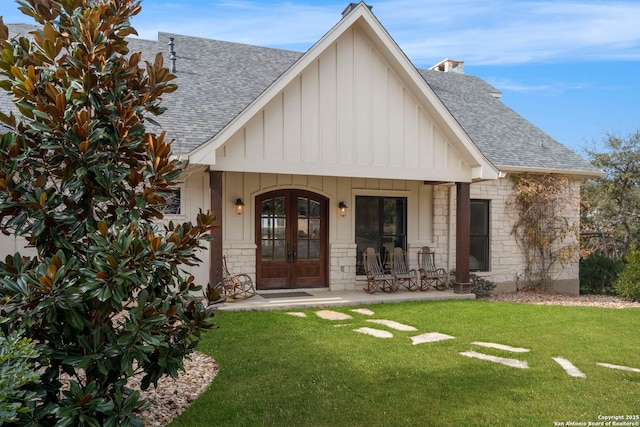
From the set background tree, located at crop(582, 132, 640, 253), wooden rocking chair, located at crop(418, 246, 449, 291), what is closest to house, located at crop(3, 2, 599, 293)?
wooden rocking chair, located at crop(418, 246, 449, 291)

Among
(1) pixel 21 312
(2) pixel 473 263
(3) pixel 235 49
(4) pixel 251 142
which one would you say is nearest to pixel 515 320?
(2) pixel 473 263

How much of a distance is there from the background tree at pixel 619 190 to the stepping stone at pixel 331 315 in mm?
14024

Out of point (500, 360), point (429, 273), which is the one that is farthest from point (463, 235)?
point (500, 360)

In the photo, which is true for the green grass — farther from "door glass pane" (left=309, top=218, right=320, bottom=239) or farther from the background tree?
the background tree

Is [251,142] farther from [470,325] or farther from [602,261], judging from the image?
[602,261]

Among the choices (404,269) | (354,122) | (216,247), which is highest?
(354,122)

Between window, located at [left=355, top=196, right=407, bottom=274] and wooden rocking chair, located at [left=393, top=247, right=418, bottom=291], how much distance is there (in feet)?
1.06

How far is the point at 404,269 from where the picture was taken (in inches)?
436

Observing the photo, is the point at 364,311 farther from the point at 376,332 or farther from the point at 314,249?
the point at 314,249

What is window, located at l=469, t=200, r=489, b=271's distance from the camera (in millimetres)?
12203

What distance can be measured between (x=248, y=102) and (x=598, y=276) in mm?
11211

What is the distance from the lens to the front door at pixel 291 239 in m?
10.6

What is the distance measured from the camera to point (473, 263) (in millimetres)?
12227

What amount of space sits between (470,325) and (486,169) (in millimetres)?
3966
